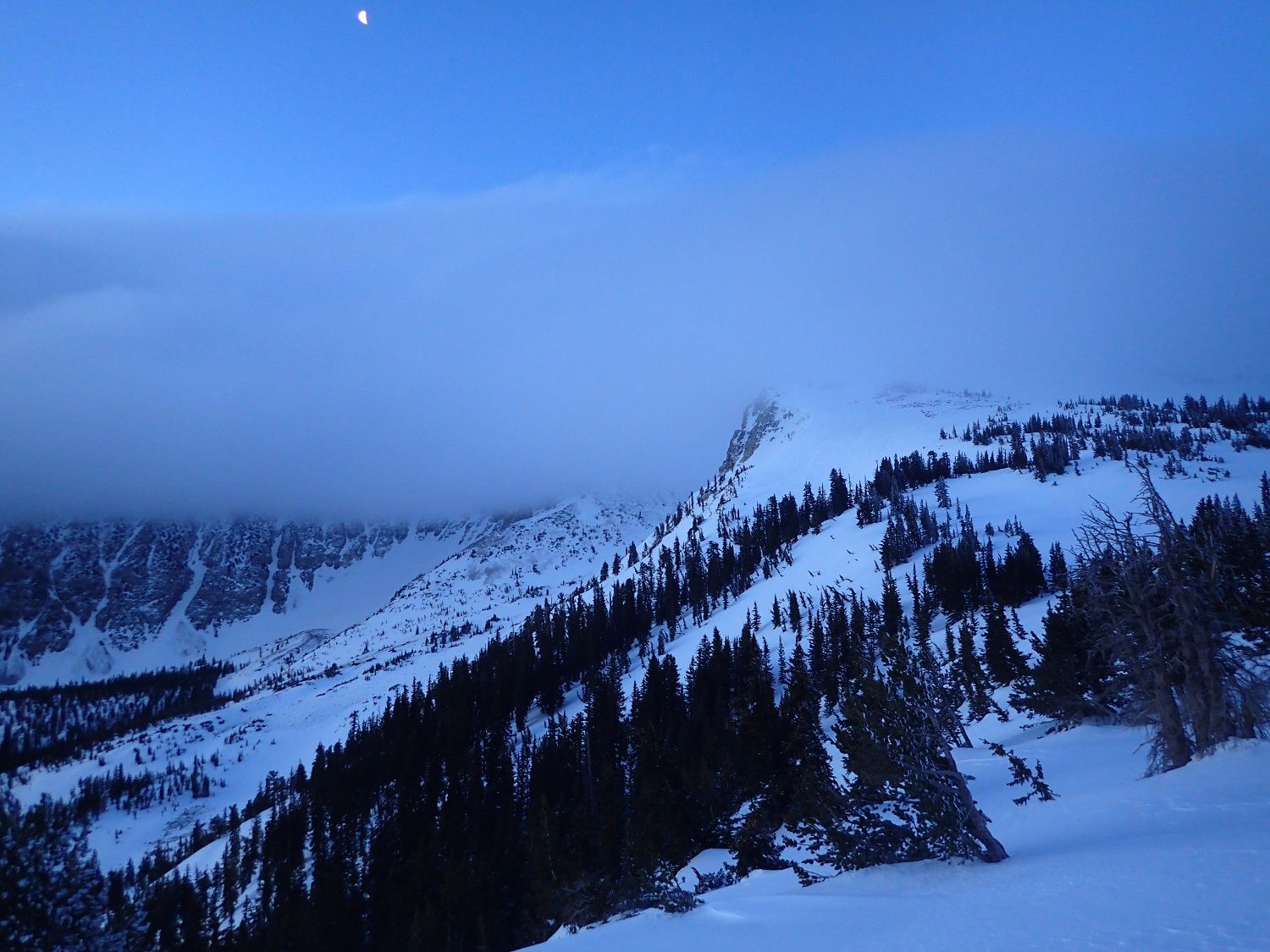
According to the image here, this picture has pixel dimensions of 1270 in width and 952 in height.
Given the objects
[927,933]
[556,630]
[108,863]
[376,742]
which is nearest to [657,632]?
[556,630]

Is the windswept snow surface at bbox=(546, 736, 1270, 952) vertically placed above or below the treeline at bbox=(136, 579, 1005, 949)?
above

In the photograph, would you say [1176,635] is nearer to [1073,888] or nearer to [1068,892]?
[1073,888]

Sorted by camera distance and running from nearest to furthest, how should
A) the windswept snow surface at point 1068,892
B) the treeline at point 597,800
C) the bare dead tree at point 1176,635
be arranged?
the windswept snow surface at point 1068,892
the treeline at point 597,800
the bare dead tree at point 1176,635

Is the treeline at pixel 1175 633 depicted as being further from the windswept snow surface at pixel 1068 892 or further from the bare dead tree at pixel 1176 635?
the windswept snow surface at pixel 1068 892

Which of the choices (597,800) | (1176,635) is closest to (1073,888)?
(1176,635)

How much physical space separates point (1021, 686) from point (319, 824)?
3196 inches

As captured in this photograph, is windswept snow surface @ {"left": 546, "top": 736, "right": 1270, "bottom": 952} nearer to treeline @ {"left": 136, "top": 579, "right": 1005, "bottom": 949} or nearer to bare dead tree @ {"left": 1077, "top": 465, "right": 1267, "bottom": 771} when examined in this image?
bare dead tree @ {"left": 1077, "top": 465, "right": 1267, "bottom": 771}

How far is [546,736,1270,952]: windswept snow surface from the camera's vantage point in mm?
9531

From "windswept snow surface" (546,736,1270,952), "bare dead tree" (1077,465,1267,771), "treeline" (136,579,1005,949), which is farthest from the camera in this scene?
"bare dead tree" (1077,465,1267,771)

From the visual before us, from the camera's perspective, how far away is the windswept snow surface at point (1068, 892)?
375 inches

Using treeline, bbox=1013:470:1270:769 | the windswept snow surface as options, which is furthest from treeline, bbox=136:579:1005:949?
treeline, bbox=1013:470:1270:769

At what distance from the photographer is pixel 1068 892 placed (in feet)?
37.3

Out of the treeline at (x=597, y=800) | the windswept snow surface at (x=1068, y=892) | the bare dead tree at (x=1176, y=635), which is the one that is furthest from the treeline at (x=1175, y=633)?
the treeline at (x=597, y=800)

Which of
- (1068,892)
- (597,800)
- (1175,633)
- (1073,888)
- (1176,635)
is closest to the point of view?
(1068,892)
